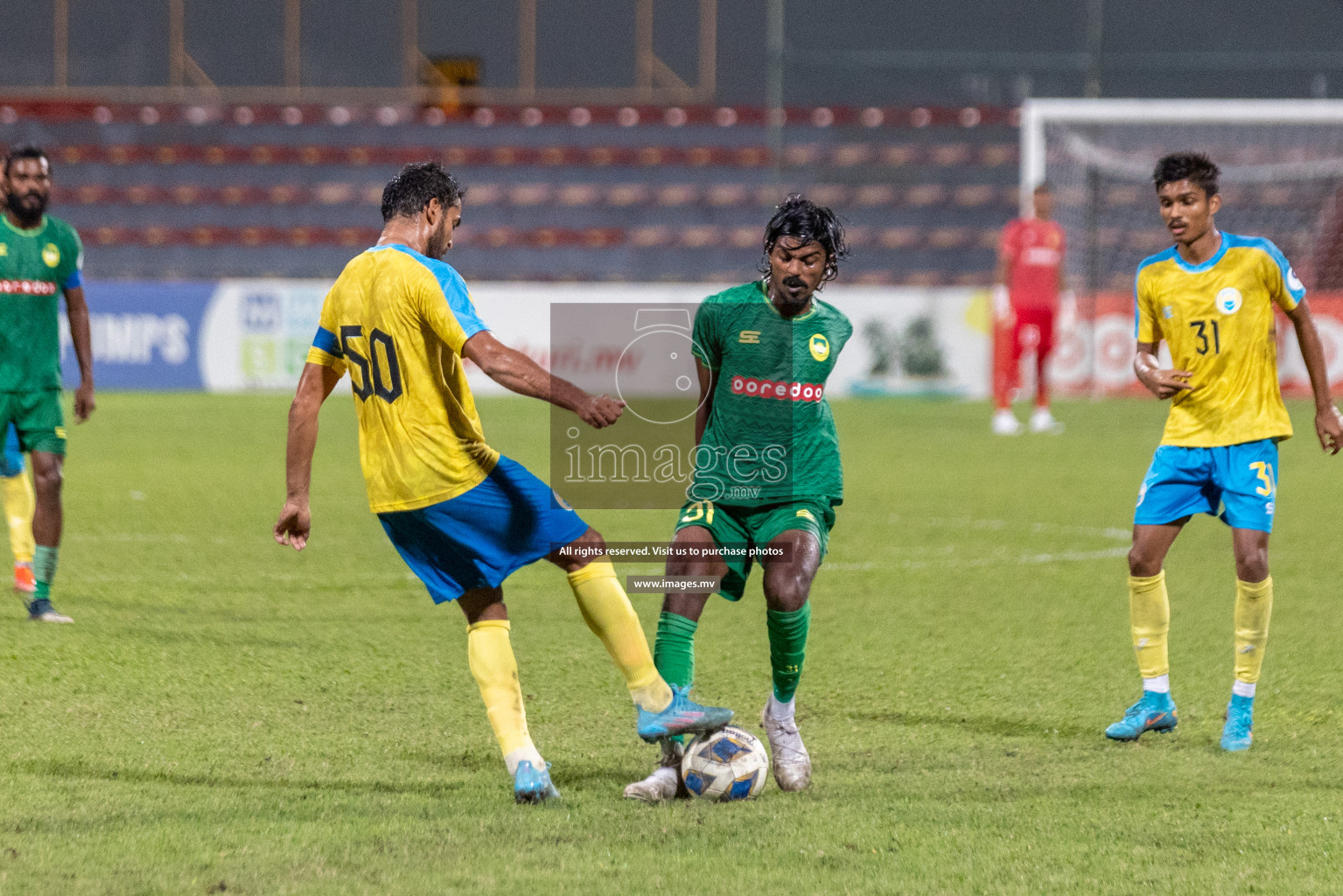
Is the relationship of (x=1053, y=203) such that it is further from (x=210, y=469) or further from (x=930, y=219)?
(x=210, y=469)

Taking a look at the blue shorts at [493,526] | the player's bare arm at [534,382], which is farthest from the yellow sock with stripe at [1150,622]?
the player's bare arm at [534,382]

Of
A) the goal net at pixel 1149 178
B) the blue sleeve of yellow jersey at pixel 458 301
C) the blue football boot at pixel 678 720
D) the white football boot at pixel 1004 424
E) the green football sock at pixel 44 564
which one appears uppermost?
the goal net at pixel 1149 178

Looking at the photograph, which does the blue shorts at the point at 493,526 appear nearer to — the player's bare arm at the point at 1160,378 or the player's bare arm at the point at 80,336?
the player's bare arm at the point at 1160,378

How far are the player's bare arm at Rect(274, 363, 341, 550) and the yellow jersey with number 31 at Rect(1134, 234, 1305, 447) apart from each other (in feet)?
8.39

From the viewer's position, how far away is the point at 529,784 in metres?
4.06

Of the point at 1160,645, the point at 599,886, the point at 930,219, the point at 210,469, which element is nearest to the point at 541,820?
the point at 599,886

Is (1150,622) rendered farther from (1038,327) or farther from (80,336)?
(1038,327)

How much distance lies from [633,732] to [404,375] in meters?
1.46

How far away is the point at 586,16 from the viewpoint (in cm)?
2612

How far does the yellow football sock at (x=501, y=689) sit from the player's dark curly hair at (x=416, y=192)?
108 centimetres

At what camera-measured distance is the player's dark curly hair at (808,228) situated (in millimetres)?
4367

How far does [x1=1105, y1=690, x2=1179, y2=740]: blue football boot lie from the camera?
15.9 feet

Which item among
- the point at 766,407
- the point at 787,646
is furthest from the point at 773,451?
the point at 787,646

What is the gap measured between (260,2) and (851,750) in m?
24.0
